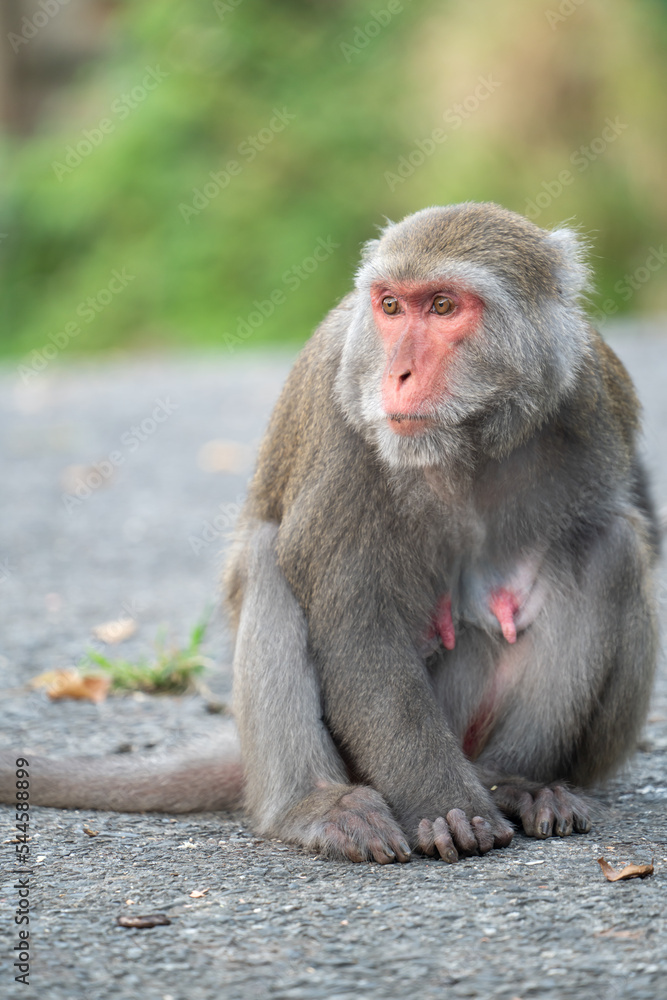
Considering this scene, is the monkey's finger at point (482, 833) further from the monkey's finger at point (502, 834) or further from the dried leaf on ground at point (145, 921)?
the dried leaf on ground at point (145, 921)

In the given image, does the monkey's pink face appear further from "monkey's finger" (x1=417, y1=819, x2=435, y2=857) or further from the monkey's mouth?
"monkey's finger" (x1=417, y1=819, x2=435, y2=857)

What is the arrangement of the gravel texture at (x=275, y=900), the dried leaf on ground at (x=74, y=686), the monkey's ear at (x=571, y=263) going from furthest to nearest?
1. the dried leaf on ground at (x=74, y=686)
2. the monkey's ear at (x=571, y=263)
3. the gravel texture at (x=275, y=900)

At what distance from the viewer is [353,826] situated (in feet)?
10.5

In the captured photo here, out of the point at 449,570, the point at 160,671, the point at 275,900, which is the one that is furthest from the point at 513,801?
the point at 160,671

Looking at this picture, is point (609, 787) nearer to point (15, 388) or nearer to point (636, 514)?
point (636, 514)

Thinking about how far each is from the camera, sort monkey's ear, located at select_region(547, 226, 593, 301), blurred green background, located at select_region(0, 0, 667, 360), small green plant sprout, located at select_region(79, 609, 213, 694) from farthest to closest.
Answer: blurred green background, located at select_region(0, 0, 667, 360)
small green plant sprout, located at select_region(79, 609, 213, 694)
monkey's ear, located at select_region(547, 226, 593, 301)

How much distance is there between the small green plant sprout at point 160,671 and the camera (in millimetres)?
5012

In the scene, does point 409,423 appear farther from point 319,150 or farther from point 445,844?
point 319,150

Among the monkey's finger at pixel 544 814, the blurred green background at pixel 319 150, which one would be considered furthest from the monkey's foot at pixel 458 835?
the blurred green background at pixel 319 150

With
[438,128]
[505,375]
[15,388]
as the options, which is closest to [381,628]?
[505,375]

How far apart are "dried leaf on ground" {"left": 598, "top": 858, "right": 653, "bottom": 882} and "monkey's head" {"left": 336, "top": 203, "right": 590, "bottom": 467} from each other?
112cm

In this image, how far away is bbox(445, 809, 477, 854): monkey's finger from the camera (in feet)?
10.3

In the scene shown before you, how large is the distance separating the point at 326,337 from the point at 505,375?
69cm

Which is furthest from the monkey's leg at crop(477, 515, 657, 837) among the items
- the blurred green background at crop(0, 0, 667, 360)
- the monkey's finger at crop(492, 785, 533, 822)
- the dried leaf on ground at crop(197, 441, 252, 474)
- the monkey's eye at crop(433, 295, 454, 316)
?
the blurred green background at crop(0, 0, 667, 360)
